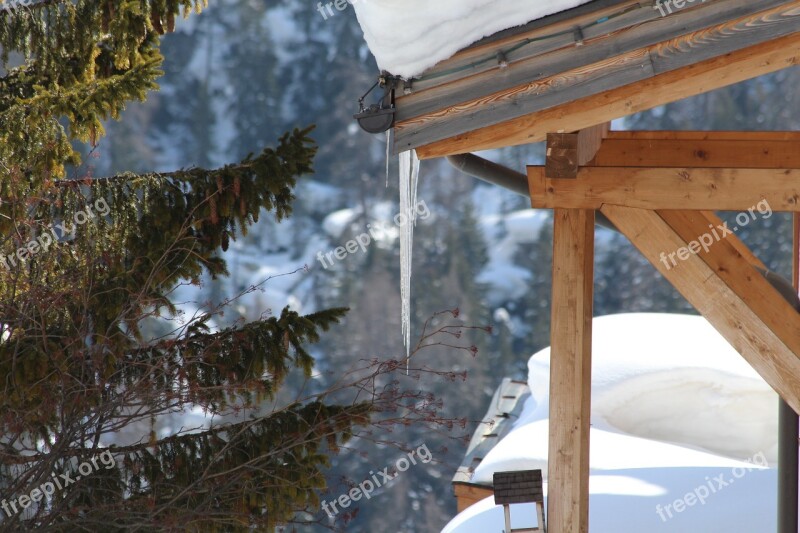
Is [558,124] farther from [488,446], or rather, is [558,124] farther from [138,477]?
[488,446]

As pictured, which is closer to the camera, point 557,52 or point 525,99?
point 557,52

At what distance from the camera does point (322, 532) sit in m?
32.5

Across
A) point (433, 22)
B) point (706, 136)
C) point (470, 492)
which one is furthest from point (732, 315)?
point (470, 492)

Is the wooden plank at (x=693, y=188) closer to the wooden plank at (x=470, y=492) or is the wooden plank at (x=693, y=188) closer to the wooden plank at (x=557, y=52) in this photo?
the wooden plank at (x=557, y=52)

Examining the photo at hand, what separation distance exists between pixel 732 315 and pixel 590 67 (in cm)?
107

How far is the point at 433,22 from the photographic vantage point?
2.66 m

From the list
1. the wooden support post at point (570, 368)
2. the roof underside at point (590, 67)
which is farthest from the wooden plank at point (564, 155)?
the roof underside at point (590, 67)

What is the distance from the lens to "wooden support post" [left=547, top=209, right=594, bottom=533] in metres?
3.35

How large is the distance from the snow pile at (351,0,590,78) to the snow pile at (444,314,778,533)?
134 inches

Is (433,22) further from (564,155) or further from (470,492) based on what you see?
(470,492)

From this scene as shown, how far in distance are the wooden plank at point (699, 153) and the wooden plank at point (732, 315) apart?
0.97 ft

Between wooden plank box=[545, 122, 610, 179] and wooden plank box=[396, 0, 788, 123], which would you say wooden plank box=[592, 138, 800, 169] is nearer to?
wooden plank box=[545, 122, 610, 179]

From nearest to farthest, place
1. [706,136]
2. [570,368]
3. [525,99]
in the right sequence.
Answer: [525,99] → [570,368] → [706,136]

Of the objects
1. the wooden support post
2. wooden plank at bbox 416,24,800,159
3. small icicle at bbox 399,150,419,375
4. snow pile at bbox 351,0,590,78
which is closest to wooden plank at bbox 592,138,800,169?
the wooden support post
